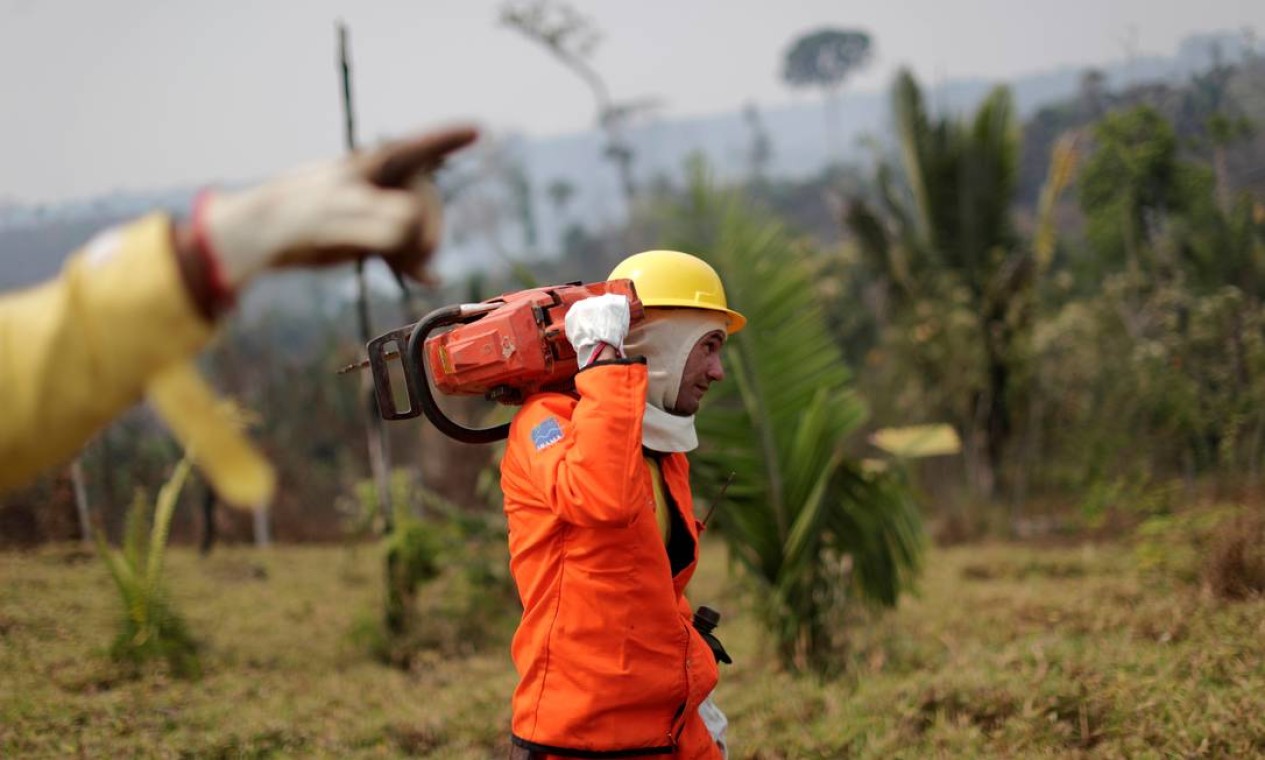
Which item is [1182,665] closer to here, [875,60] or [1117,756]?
[1117,756]

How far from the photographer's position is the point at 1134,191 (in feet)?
40.4

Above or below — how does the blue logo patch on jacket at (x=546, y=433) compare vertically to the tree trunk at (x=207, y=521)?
above

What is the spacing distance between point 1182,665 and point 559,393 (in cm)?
302

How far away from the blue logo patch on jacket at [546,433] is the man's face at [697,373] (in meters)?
0.43

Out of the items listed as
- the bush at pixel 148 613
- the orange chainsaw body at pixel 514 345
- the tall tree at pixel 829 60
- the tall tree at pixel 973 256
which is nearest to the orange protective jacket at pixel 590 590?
the orange chainsaw body at pixel 514 345

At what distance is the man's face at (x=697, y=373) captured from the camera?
276 centimetres

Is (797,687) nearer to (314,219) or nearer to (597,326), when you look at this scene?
(597,326)

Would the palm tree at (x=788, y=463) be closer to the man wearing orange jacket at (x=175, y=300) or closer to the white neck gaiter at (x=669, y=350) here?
the white neck gaiter at (x=669, y=350)

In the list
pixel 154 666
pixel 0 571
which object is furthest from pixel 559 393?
pixel 0 571

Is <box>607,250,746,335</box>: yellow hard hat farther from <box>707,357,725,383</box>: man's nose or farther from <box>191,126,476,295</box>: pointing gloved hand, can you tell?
<box>191,126,476,295</box>: pointing gloved hand

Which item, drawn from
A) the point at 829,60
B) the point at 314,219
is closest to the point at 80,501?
the point at 314,219

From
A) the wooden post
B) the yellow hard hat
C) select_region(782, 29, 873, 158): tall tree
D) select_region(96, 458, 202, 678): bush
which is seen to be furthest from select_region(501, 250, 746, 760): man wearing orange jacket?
select_region(782, 29, 873, 158): tall tree

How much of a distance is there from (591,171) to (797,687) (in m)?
69.9

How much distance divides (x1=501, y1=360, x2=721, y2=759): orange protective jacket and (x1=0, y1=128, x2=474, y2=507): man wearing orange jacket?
1.08m
